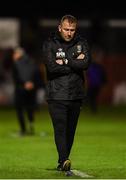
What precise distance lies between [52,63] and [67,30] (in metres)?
0.53

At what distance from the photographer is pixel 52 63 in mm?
13469

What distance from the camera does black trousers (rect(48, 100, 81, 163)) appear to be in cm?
1346

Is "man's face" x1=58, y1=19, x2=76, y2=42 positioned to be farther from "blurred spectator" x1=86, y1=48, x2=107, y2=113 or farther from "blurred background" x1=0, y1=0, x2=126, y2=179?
"blurred spectator" x1=86, y1=48, x2=107, y2=113

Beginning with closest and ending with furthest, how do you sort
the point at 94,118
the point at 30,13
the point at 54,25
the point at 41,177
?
the point at 41,177
the point at 94,118
the point at 54,25
the point at 30,13

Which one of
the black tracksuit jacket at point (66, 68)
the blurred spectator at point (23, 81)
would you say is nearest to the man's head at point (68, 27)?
the black tracksuit jacket at point (66, 68)

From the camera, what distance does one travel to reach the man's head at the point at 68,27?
1334cm

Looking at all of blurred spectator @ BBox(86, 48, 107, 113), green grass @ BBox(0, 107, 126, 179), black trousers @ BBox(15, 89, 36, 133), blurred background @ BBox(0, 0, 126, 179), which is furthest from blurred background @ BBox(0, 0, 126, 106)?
black trousers @ BBox(15, 89, 36, 133)

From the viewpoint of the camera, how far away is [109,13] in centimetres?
4744

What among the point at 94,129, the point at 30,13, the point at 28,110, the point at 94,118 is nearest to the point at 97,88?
the point at 94,118

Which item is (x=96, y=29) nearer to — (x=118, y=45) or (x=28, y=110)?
(x=118, y=45)

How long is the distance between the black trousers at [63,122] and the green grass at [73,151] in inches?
15.5

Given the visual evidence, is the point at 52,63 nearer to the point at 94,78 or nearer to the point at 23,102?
the point at 23,102

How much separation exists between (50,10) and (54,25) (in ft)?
22.0

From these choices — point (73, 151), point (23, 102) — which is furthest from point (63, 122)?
point (23, 102)
